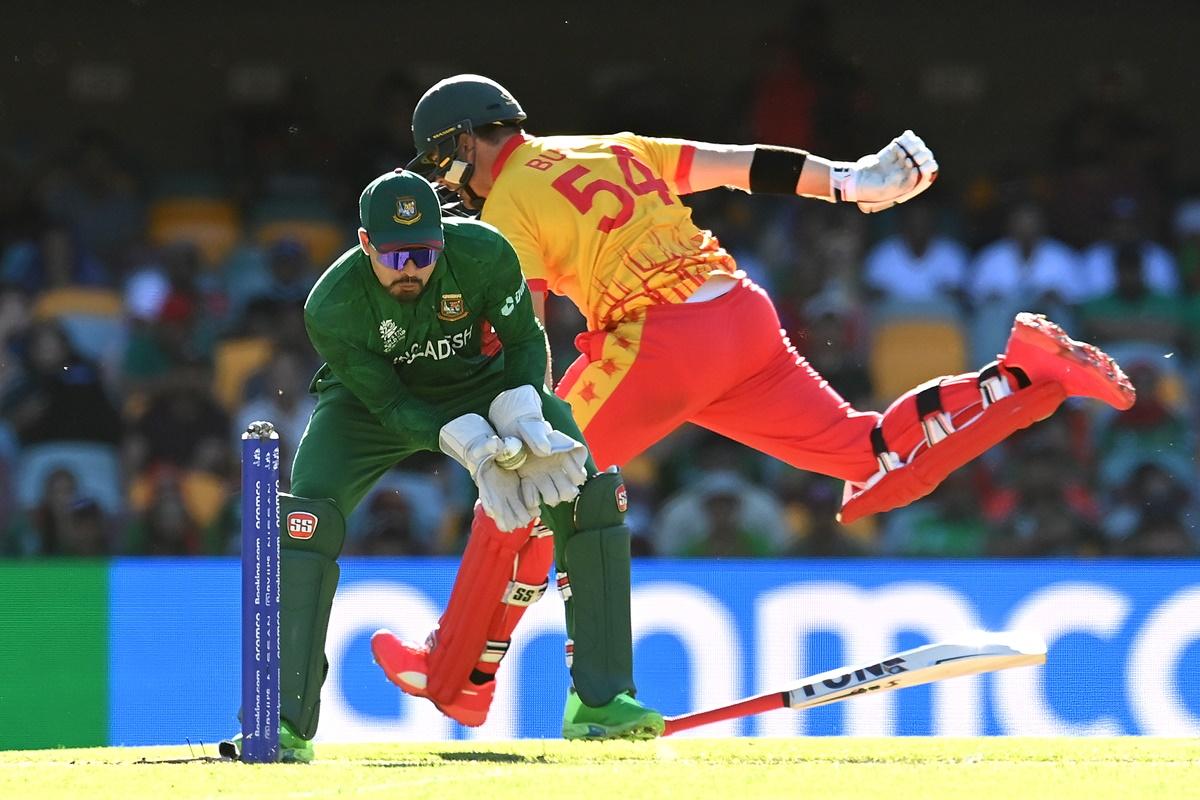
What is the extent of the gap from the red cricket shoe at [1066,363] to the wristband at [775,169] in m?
0.80

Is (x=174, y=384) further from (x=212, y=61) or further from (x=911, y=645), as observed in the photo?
→ (x=911, y=645)

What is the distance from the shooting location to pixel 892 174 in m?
5.69

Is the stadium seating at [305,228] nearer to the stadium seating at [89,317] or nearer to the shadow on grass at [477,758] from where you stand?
the stadium seating at [89,317]

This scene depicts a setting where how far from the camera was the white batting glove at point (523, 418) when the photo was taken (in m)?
4.61

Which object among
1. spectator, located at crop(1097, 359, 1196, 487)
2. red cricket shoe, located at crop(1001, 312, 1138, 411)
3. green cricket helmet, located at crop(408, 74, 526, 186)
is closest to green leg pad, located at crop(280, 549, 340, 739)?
green cricket helmet, located at crop(408, 74, 526, 186)

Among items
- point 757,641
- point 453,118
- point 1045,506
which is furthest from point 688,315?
point 1045,506

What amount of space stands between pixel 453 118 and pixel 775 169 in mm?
988

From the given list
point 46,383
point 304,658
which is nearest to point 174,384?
point 46,383

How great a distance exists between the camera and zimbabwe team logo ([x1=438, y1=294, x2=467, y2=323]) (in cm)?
480

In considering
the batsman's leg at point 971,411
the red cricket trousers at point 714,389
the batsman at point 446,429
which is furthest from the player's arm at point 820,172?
the batsman at point 446,429

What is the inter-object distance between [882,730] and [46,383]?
4812mm

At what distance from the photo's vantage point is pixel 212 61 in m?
10.9

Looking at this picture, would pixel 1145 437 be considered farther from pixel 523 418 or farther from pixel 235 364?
pixel 523 418

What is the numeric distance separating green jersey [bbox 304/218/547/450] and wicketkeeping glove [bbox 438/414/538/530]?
147 mm
